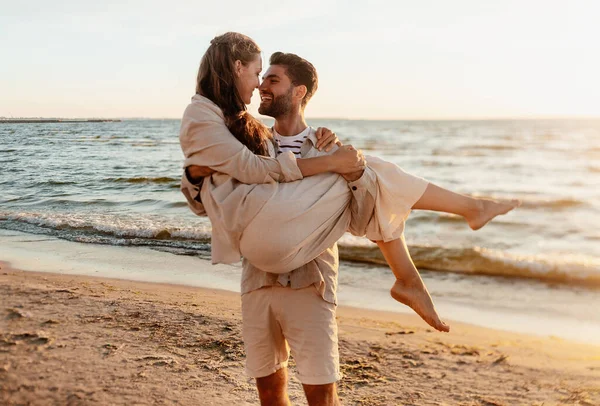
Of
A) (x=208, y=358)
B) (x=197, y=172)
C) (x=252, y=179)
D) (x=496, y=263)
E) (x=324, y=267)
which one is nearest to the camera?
(x=252, y=179)

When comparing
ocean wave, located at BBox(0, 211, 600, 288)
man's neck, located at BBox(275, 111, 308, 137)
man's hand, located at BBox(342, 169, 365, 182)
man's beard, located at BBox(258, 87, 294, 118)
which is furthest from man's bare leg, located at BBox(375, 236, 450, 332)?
ocean wave, located at BBox(0, 211, 600, 288)

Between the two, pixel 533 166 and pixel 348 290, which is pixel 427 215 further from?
pixel 533 166

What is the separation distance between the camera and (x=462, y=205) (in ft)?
10.00

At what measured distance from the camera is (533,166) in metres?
25.2

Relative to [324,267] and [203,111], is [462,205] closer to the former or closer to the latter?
[324,267]

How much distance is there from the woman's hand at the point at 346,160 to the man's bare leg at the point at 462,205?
47cm

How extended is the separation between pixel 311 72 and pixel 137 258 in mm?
5934

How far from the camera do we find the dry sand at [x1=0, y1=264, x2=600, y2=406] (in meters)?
3.74

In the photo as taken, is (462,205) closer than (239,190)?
No

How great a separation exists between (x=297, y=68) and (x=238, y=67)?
491 millimetres

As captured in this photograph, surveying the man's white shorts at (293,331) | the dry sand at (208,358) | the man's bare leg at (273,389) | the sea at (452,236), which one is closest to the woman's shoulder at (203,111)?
the man's white shorts at (293,331)

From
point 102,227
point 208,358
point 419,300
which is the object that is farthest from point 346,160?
point 102,227

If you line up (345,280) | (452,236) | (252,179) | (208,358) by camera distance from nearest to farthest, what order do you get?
(252,179)
(208,358)
(345,280)
(452,236)

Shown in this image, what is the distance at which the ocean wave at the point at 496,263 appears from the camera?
313 inches
